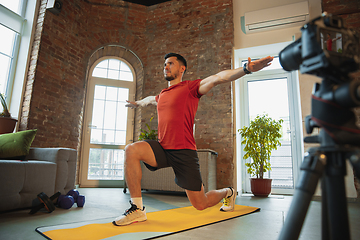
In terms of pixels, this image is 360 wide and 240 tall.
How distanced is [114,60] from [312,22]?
4.90m

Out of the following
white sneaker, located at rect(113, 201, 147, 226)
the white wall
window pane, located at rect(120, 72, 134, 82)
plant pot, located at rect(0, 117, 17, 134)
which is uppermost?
the white wall

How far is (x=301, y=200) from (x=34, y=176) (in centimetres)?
237

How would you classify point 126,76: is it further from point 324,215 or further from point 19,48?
point 324,215

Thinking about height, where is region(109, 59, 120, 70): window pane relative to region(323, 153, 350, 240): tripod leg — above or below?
above

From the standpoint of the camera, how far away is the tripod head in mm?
580

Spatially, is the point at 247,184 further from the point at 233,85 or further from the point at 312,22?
the point at 312,22

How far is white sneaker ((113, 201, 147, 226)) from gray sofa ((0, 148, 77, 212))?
40.5 inches

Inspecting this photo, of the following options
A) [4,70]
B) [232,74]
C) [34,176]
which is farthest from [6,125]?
[232,74]

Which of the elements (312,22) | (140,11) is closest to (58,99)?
(140,11)

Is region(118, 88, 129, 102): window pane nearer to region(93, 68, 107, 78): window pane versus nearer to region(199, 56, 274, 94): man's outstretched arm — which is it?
region(93, 68, 107, 78): window pane

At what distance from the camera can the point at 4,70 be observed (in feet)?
12.7

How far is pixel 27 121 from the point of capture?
3.65 metres

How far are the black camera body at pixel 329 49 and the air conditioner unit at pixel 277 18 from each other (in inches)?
159

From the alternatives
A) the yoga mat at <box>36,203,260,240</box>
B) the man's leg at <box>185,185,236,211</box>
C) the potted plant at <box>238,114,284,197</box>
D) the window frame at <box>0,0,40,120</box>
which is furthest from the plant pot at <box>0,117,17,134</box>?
the potted plant at <box>238,114,284,197</box>
